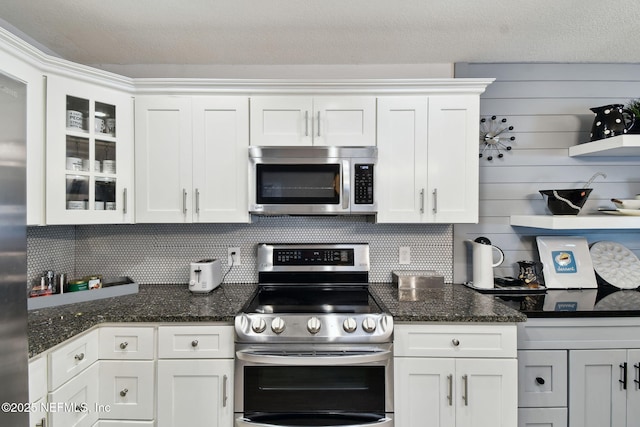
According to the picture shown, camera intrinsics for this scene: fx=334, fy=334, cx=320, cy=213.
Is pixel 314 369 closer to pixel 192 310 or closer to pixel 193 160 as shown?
pixel 192 310

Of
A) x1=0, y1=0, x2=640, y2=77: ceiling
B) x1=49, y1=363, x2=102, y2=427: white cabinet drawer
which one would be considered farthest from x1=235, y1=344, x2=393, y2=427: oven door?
x1=0, y1=0, x2=640, y2=77: ceiling

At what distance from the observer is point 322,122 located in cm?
203

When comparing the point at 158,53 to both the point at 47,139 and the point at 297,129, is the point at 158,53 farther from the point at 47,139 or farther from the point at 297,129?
the point at 297,129

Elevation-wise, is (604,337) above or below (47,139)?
below

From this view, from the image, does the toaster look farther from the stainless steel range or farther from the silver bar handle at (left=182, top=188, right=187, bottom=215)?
the stainless steel range

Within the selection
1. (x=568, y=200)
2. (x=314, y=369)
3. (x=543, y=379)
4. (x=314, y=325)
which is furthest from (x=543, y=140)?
(x=314, y=369)

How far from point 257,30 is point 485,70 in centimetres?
157

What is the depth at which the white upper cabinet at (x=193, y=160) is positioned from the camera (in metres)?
2.03

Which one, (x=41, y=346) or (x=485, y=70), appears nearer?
(x=41, y=346)

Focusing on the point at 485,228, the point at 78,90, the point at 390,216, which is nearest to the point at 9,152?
the point at 78,90

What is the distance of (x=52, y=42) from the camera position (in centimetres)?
206

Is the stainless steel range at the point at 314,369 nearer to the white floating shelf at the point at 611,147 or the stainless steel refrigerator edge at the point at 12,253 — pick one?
the stainless steel refrigerator edge at the point at 12,253

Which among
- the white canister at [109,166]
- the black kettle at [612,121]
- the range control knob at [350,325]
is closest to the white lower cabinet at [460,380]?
the range control knob at [350,325]

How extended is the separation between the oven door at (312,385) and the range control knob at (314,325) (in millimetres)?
87
